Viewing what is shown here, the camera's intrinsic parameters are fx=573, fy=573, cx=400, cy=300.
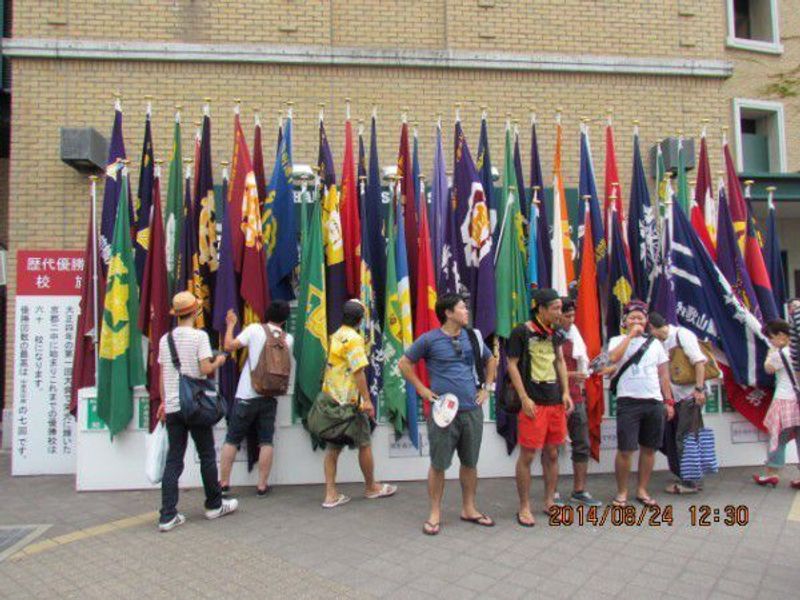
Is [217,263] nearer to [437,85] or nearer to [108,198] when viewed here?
[108,198]

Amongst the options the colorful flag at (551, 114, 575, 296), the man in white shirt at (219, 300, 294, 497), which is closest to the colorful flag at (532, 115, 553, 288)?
the colorful flag at (551, 114, 575, 296)

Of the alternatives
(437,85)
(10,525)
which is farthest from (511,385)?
(437,85)

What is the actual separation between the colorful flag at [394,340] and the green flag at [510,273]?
1.04m

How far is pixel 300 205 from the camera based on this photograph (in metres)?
6.53

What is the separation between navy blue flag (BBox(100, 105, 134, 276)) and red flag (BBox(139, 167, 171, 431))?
0.48 metres

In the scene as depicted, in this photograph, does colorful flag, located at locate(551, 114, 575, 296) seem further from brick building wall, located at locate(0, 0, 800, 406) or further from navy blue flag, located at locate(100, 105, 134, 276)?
navy blue flag, located at locate(100, 105, 134, 276)

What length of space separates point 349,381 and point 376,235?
1914mm

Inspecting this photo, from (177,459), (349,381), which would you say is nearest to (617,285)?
(349,381)

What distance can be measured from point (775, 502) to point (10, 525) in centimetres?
683

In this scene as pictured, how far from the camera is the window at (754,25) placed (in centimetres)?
1178

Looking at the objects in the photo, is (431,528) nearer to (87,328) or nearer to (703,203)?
(87,328)

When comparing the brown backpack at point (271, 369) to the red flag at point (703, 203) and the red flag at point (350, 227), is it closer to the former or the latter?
the red flag at point (350, 227)

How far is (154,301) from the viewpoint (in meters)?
5.98

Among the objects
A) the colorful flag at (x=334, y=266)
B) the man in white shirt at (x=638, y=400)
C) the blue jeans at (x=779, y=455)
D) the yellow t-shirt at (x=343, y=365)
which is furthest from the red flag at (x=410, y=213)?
the blue jeans at (x=779, y=455)
